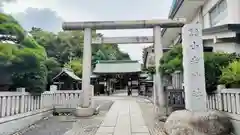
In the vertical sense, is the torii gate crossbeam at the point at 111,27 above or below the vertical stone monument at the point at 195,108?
above

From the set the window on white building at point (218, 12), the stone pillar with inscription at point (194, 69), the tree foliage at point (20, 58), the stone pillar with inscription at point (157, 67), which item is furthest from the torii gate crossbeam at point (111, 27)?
the stone pillar with inscription at point (194, 69)

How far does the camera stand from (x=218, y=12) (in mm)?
11094

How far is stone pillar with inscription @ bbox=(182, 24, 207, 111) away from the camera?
604 centimetres

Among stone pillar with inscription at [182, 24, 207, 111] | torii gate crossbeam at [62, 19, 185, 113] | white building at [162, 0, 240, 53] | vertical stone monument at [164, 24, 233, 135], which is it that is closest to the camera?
vertical stone monument at [164, 24, 233, 135]

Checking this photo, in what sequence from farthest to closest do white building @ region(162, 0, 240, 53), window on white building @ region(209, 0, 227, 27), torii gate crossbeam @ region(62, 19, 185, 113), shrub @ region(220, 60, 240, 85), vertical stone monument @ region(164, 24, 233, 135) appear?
torii gate crossbeam @ region(62, 19, 185, 113) < window on white building @ region(209, 0, 227, 27) < white building @ region(162, 0, 240, 53) < shrub @ region(220, 60, 240, 85) < vertical stone monument @ region(164, 24, 233, 135)

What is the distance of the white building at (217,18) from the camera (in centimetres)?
765

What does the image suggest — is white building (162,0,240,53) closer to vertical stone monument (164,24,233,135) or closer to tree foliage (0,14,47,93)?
vertical stone monument (164,24,233,135)

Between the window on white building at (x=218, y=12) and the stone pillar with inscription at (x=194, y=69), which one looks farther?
the window on white building at (x=218, y=12)

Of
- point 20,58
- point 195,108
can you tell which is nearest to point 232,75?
point 195,108

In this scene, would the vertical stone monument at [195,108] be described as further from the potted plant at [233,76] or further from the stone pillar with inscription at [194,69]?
the potted plant at [233,76]

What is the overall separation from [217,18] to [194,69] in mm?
6484

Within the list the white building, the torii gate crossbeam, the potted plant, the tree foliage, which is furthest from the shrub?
the tree foliage

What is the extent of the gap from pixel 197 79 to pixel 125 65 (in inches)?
1084

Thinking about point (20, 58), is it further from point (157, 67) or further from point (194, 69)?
point (157, 67)
